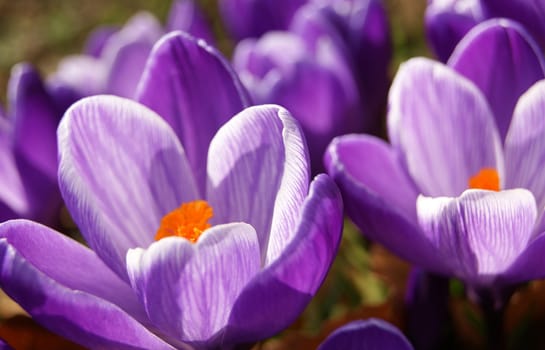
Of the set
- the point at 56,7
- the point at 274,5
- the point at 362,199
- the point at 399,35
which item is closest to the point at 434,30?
the point at 362,199

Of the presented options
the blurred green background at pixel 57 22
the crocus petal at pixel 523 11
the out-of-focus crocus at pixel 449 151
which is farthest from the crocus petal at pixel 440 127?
the blurred green background at pixel 57 22

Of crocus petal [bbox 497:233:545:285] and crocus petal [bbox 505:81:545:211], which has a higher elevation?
crocus petal [bbox 505:81:545:211]

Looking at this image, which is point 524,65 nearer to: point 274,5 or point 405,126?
point 405,126

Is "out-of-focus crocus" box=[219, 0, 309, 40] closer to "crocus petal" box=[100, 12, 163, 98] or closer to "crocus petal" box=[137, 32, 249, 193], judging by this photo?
"crocus petal" box=[100, 12, 163, 98]

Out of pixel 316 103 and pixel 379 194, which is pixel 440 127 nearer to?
pixel 379 194

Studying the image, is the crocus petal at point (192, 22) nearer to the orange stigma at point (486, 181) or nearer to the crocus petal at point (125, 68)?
the crocus petal at point (125, 68)

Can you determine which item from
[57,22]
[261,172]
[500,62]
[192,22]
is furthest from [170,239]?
[57,22]

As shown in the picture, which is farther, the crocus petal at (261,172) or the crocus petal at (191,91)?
the crocus petal at (191,91)

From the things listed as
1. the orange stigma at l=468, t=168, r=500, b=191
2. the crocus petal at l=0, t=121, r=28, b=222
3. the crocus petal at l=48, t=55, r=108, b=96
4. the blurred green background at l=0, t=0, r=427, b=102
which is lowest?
the blurred green background at l=0, t=0, r=427, b=102

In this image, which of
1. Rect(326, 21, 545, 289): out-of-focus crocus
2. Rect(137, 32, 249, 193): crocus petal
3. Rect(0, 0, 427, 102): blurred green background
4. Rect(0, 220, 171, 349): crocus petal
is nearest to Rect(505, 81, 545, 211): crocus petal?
Rect(326, 21, 545, 289): out-of-focus crocus
